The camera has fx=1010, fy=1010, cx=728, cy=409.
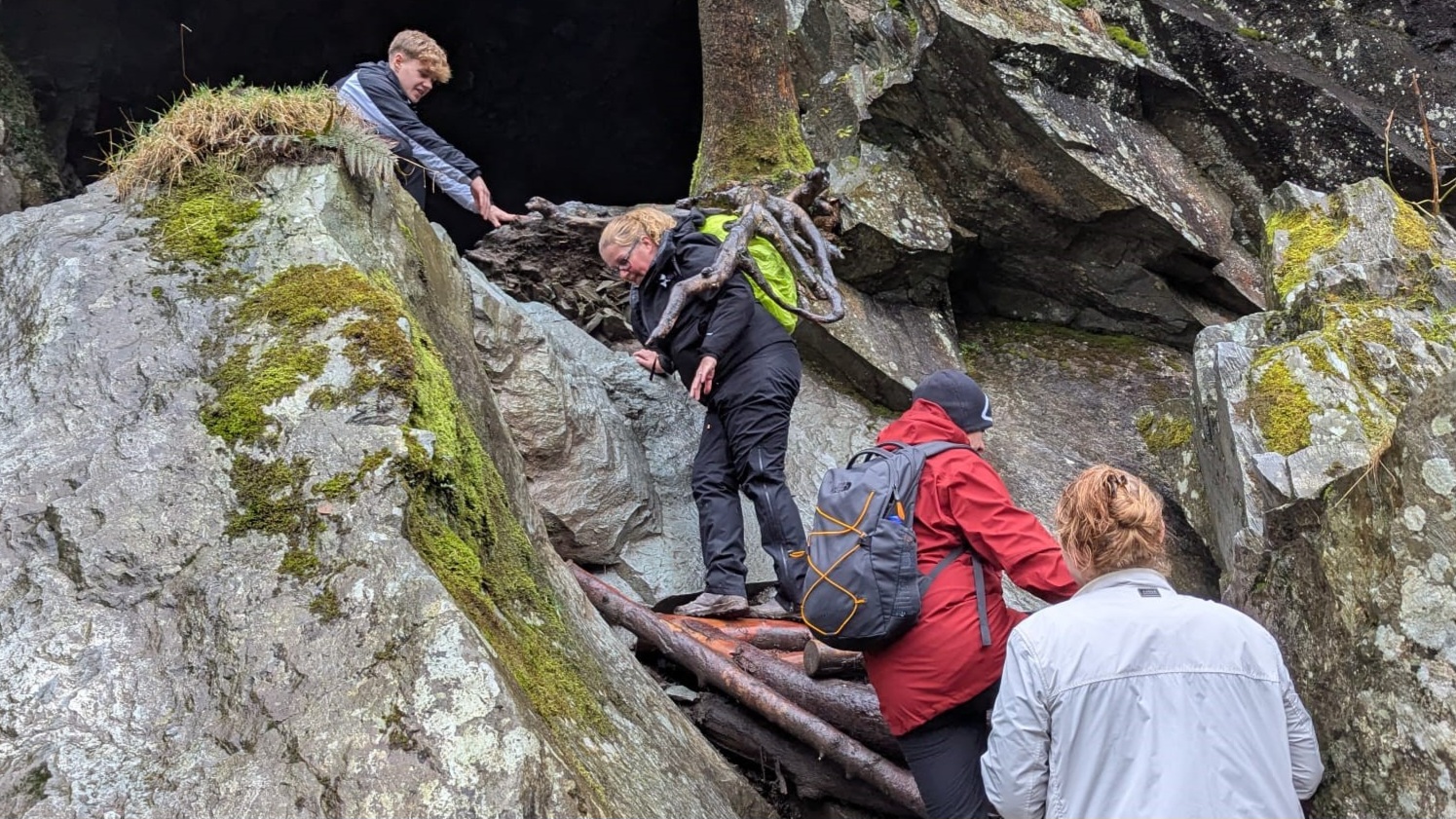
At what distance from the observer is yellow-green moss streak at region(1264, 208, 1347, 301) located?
7.36 meters

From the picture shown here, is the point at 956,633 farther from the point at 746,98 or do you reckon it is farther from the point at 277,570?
the point at 746,98

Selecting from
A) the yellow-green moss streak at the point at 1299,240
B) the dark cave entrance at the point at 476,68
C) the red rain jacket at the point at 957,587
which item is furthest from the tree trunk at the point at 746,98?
the red rain jacket at the point at 957,587

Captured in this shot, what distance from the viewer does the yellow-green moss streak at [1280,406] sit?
5715 millimetres

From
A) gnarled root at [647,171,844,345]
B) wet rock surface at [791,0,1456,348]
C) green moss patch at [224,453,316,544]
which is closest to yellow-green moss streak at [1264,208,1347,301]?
wet rock surface at [791,0,1456,348]

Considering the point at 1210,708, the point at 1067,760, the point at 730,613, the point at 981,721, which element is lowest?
the point at 730,613

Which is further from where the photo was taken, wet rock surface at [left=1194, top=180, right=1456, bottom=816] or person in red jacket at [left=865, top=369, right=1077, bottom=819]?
person in red jacket at [left=865, top=369, right=1077, bottom=819]

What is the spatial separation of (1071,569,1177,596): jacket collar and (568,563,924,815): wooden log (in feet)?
7.37

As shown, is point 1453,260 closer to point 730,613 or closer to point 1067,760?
point 730,613

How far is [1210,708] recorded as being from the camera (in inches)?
109

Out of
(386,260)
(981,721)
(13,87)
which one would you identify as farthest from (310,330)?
(13,87)

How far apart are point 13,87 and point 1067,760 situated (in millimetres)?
15876

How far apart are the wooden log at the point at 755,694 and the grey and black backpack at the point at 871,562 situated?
1.42 m

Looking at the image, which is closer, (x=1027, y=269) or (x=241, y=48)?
(x=1027, y=269)

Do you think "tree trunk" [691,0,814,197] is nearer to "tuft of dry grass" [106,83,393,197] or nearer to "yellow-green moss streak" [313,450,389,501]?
"tuft of dry grass" [106,83,393,197]
